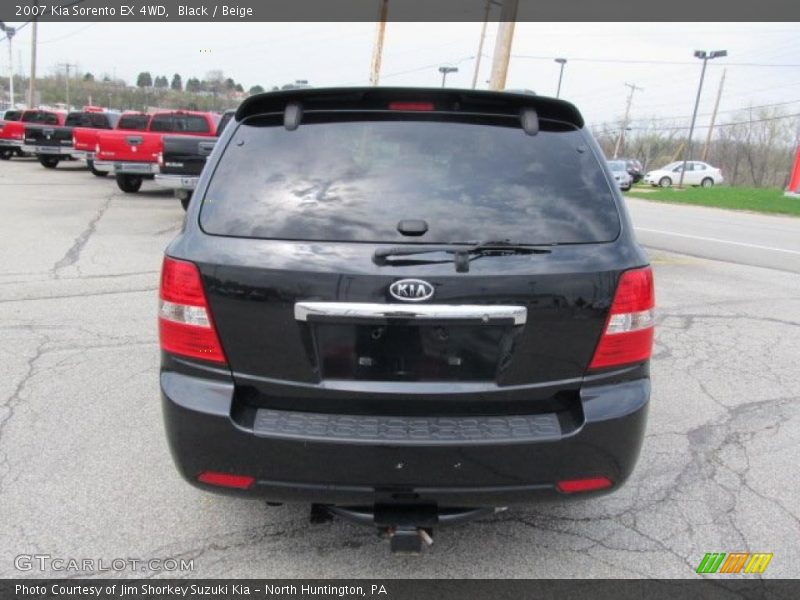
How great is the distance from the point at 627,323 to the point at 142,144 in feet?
52.2

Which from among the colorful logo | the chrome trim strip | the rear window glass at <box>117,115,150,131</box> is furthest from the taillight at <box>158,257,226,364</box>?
the rear window glass at <box>117,115,150,131</box>

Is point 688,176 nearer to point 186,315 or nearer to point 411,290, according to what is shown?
point 411,290

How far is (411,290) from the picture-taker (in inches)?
87.7

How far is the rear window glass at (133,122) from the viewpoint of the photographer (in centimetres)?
1875

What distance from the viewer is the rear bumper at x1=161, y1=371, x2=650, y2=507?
2.26 metres

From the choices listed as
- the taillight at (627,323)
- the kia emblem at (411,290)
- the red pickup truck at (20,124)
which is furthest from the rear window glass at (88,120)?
the taillight at (627,323)

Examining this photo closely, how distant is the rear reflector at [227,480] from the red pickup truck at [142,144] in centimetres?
1478

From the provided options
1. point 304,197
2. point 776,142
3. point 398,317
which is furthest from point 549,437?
point 776,142

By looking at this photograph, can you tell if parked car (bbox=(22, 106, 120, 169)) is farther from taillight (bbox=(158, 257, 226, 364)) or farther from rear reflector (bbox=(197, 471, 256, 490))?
rear reflector (bbox=(197, 471, 256, 490))

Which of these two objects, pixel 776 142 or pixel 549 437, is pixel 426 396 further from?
pixel 776 142

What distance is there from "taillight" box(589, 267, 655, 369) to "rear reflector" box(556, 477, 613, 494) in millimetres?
427

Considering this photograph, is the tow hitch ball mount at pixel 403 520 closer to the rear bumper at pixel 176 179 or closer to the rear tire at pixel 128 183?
the rear bumper at pixel 176 179

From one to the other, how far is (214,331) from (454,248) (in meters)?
0.93

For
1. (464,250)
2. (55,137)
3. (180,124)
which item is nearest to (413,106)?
(464,250)
